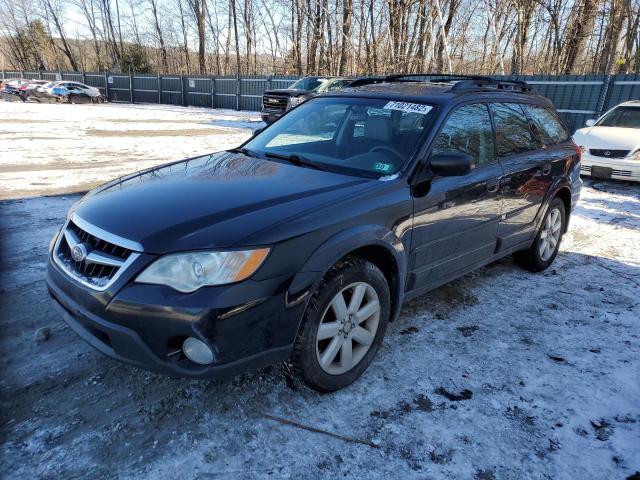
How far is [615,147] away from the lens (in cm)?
853

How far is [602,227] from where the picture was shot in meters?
6.32

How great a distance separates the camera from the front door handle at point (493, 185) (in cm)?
350

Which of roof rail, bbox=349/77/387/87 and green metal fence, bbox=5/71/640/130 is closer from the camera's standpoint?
roof rail, bbox=349/77/387/87

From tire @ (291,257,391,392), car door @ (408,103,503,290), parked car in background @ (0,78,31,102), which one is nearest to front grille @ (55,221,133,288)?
tire @ (291,257,391,392)

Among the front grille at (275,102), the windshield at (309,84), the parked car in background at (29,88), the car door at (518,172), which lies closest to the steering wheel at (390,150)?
the car door at (518,172)

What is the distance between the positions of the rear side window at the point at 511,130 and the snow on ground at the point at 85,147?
5.90 m

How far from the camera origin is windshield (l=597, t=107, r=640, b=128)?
30.6ft

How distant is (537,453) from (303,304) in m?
1.36

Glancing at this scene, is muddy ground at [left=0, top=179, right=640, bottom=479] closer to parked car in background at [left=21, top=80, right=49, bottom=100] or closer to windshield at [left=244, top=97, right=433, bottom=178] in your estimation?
windshield at [left=244, top=97, right=433, bottom=178]

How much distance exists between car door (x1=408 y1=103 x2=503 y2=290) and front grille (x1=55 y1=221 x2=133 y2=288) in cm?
171

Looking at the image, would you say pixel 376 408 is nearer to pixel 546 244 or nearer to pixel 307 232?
pixel 307 232

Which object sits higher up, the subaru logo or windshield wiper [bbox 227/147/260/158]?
windshield wiper [bbox 227/147/260/158]

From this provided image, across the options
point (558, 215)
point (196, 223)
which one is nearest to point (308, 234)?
point (196, 223)

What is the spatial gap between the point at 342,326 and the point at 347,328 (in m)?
0.05
